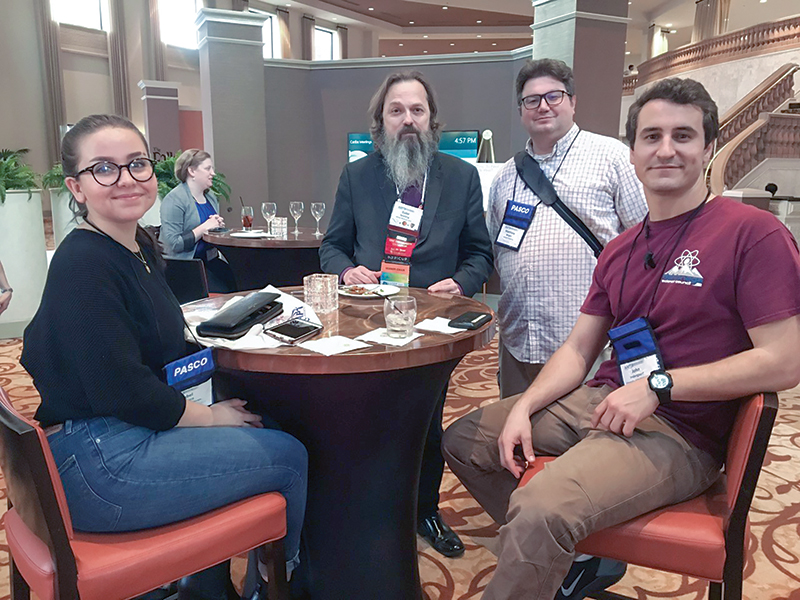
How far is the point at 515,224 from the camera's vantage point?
2.30 metres

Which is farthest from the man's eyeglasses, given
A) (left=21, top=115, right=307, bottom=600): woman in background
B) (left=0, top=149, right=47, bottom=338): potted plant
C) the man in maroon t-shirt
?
(left=0, top=149, right=47, bottom=338): potted plant

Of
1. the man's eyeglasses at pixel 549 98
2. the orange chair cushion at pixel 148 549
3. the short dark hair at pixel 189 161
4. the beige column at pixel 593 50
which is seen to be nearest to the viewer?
the orange chair cushion at pixel 148 549

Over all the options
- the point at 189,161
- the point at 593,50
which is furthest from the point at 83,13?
the point at 593,50

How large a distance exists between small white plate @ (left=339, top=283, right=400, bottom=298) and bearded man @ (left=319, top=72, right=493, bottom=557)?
0.09 metres

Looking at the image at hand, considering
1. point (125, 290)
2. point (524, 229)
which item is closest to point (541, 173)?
point (524, 229)

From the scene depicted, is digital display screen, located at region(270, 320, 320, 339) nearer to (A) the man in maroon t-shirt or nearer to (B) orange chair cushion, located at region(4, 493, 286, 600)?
(B) orange chair cushion, located at region(4, 493, 286, 600)

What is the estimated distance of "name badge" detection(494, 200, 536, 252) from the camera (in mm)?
2266

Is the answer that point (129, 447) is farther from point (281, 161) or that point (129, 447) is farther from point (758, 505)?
point (281, 161)

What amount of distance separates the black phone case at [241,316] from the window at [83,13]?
47.4 ft

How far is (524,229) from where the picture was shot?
7.45ft

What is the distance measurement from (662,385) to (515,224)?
1.02 metres

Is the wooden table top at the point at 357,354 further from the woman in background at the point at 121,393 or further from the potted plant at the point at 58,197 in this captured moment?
the potted plant at the point at 58,197

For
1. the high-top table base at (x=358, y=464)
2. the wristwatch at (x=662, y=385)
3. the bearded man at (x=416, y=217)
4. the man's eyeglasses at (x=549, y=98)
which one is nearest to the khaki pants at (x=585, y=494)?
the wristwatch at (x=662, y=385)

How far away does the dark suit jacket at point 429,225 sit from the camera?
91.0 inches
